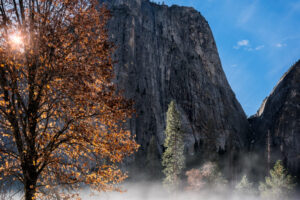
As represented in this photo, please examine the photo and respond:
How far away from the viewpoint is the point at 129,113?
7.21 metres

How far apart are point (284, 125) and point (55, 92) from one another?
7701cm

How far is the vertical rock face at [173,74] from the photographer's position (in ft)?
224

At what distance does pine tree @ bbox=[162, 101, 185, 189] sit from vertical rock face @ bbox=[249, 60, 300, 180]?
4610 cm

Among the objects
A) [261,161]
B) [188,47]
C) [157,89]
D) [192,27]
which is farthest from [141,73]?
[261,161]

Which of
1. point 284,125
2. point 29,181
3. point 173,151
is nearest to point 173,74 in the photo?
Answer: point 284,125

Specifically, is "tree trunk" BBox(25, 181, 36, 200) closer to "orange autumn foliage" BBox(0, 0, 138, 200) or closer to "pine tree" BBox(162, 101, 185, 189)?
"orange autumn foliage" BBox(0, 0, 138, 200)

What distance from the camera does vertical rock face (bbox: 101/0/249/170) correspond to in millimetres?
68125

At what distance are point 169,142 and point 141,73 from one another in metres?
43.4

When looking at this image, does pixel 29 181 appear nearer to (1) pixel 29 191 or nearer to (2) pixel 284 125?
(1) pixel 29 191

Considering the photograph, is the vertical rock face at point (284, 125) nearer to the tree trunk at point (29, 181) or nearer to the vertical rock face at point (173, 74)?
the vertical rock face at point (173, 74)

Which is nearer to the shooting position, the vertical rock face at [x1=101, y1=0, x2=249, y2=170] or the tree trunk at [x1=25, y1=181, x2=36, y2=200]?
the tree trunk at [x1=25, y1=181, x2=36, y2=200]

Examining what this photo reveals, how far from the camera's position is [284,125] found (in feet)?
228

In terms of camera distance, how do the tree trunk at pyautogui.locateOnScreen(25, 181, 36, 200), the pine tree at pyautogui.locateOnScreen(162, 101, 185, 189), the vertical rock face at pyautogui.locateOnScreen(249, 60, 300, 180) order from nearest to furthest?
the tree trunk at pyautogui.locateOnScreen(25, 181, 36, 200) → the pine tree at pyautogui.locateOnScreen(162, 101, 185, 189) → the vertical rock face at pyautogui.locateOnScreen(249, 60, 300, 180)

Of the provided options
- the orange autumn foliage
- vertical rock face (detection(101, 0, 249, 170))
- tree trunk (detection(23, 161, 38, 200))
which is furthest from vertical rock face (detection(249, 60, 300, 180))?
tree trunk (detection(23, 161, 38, 200))
